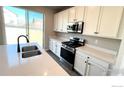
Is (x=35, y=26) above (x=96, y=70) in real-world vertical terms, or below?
above

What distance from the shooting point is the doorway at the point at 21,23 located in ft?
11.0

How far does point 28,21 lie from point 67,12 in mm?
2078

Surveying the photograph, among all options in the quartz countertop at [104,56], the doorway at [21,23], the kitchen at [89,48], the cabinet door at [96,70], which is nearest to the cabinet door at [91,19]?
the kitchen at [89,48]

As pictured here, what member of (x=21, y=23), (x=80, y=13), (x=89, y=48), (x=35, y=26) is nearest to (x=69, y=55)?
(x=89, y=48)

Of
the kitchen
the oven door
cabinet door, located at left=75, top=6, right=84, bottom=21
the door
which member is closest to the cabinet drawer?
the kitchen

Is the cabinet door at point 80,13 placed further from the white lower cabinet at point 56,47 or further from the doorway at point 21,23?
the doorway at point 21,23

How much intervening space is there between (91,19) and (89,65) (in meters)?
1.31

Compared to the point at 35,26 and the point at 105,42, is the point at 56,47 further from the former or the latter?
the point at 105,42

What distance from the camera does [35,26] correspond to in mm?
4230

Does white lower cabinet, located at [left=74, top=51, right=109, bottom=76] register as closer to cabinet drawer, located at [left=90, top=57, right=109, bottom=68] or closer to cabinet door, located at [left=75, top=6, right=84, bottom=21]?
cabinet drawer, located at [left=90, top=57, right=109, bottom=68]

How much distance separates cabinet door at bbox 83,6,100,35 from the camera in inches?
79.1

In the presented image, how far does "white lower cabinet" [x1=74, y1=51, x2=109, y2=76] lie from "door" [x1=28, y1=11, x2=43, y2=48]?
296 cm
